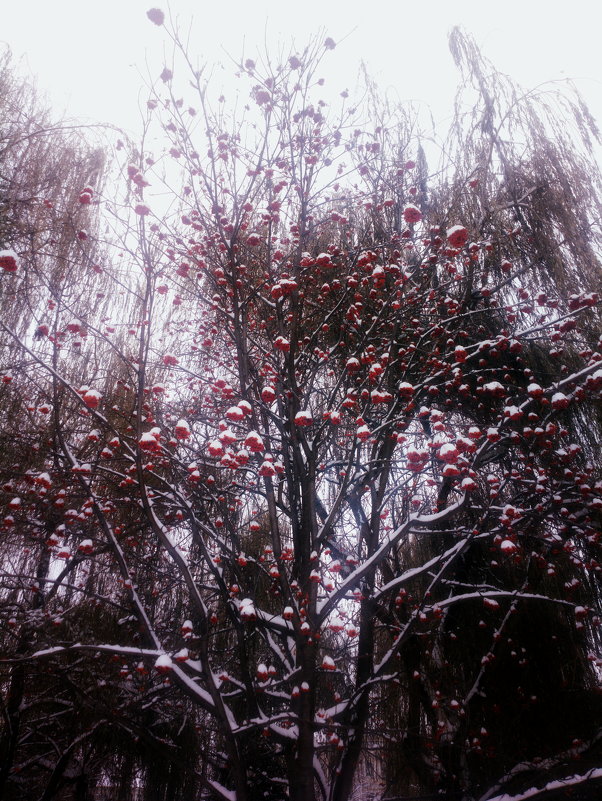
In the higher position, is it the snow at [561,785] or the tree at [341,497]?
the tree at [341,497]

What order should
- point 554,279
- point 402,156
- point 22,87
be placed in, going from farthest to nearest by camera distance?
point 402,156 → point 22,87 → point 554,279

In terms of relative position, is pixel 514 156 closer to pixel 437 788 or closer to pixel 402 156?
pixel 402 156

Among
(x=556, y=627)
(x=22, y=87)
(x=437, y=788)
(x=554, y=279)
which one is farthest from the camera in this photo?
(x=22, y=87)

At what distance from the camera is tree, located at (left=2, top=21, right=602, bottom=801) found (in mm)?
3176

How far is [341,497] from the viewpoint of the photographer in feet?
10.3

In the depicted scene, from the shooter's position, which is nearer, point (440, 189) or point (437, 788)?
point (437, 788)

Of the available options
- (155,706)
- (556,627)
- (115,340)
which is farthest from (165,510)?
(556,627)

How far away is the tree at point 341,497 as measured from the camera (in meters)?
3.18

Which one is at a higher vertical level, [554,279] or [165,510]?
[554,279]

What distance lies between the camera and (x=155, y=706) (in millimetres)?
4508

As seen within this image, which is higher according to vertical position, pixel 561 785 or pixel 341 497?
pixel 341 497

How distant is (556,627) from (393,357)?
2937 millimetres

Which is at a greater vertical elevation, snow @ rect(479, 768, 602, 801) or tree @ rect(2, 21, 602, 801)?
tree @ rect(2, 21, 602, 801)

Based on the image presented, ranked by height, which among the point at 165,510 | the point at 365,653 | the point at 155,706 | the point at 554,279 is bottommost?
the point at 155,706
